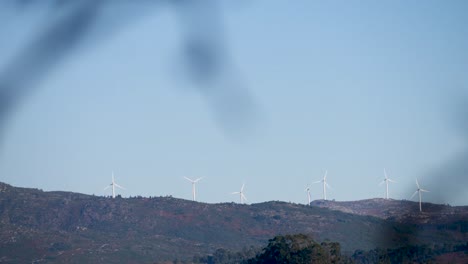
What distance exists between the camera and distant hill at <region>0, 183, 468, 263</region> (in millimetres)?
104500

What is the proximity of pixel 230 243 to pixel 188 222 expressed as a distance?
11187 millimetres

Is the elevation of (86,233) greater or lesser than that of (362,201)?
lesser

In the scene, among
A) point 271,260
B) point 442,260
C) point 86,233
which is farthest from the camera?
point 86,233

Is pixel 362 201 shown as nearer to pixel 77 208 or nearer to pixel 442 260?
pixel 77 208

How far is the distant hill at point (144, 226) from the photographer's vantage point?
104500 mm

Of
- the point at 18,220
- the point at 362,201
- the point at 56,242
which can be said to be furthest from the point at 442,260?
the point at 362,201

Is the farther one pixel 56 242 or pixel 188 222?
pixel 188 222

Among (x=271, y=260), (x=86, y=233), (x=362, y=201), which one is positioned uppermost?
(x=362, y=201)

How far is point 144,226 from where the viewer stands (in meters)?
127

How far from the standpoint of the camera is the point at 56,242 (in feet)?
349

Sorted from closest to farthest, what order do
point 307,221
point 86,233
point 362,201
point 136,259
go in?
point 136,259 < point 86,233 < point 307,221 < point 362,201

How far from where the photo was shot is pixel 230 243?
120812 millimetres

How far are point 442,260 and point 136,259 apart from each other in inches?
1674

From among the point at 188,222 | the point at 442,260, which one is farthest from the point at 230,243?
the point at 442,260
